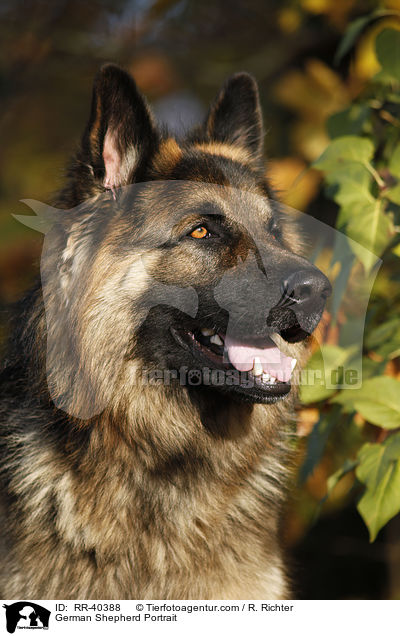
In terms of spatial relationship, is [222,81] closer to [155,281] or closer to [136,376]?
[155,281]

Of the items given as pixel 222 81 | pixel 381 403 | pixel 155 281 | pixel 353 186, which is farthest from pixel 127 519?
pixel 222 81

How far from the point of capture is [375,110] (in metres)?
2.96

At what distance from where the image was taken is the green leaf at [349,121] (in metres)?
2.85

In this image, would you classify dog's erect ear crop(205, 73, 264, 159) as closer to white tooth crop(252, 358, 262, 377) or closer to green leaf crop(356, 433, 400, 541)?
white tooth crop(252, 358, 262, 377)

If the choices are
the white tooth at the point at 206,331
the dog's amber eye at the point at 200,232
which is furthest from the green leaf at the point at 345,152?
the white tooth at the point at 206,331

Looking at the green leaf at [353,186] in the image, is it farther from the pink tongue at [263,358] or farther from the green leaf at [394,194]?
the pink tongue at [263,358]

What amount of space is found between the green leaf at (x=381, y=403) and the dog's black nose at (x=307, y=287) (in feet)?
1.21

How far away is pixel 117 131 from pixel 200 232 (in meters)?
0.50

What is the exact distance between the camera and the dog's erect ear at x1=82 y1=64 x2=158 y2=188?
233 centimetres

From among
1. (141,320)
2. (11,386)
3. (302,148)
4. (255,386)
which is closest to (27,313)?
(11,386)

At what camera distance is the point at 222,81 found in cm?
407

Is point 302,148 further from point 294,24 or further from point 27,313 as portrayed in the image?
point 27,313
